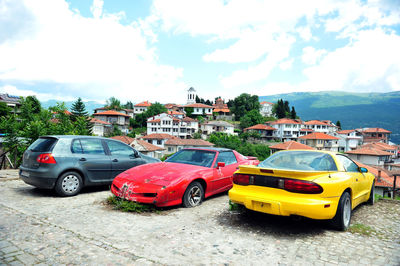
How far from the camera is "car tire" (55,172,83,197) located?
20.2 ft

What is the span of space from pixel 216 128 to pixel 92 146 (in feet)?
240

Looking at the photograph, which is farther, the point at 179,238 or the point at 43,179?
the point at 43,179

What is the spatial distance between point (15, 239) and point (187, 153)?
420 centimetres

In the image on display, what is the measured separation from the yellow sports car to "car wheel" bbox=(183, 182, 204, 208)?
1179 mm

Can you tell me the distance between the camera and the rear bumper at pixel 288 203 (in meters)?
3.98

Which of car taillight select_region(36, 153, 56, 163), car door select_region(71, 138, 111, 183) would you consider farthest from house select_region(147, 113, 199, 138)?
car taillight select_region(36, 153, 56, 163)

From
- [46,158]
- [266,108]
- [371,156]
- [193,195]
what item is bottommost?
[371,156]

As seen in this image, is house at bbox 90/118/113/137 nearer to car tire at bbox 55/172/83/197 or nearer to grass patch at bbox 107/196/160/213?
car tire at bbox 55/172/83/197

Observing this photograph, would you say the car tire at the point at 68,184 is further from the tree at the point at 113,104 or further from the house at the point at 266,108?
the house at the point at 266,108

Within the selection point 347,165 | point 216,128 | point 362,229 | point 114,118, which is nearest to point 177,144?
point 216,128

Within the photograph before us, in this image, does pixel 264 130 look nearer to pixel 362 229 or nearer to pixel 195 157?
pixel 195 157

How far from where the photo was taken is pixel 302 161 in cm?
503

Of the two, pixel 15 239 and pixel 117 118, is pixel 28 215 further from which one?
pixel 117 118

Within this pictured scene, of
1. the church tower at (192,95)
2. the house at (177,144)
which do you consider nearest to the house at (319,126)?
the church tower at (192,95)
